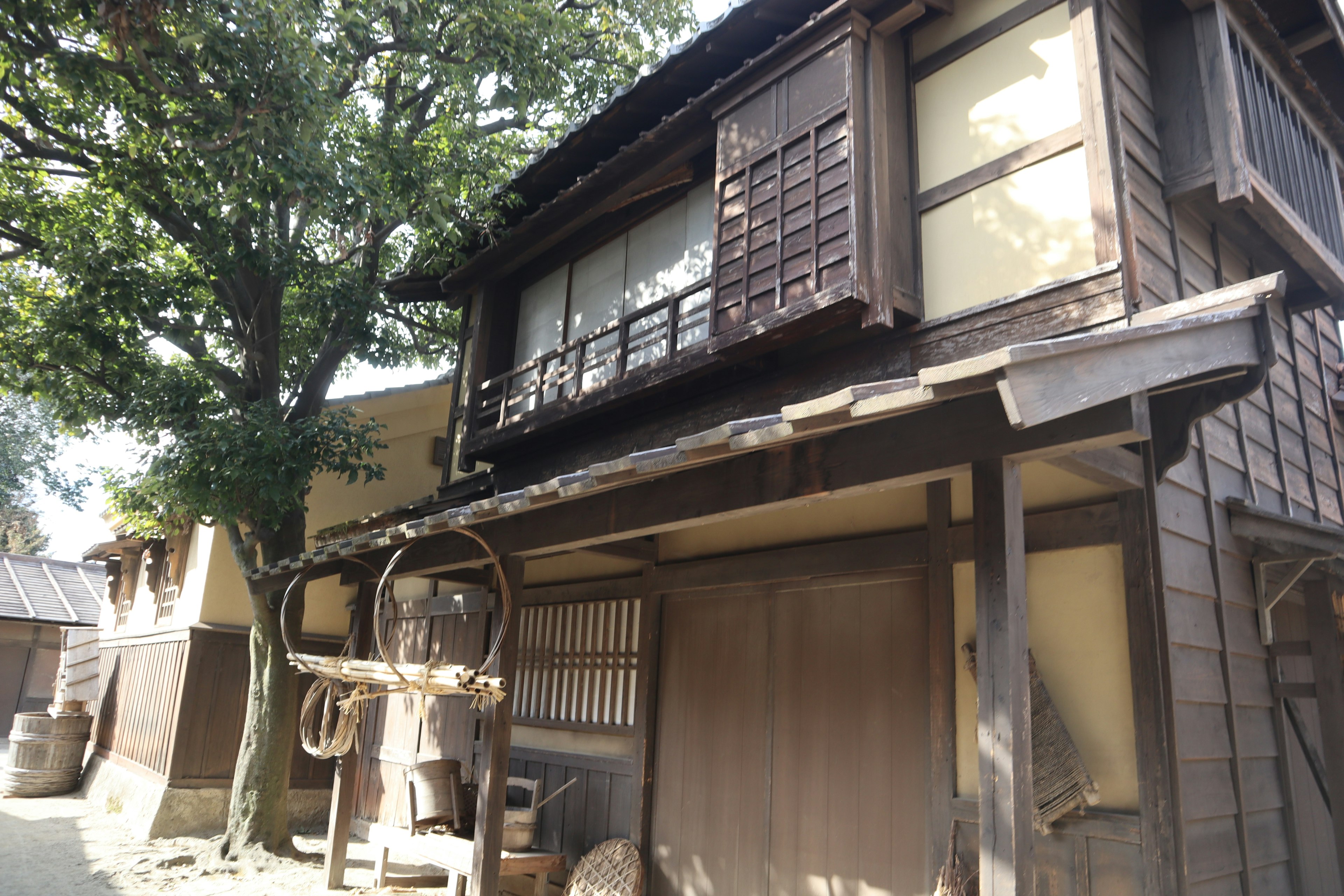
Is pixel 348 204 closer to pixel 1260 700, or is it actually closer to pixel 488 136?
pixel 488 136

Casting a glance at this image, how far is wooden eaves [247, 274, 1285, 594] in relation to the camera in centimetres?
273

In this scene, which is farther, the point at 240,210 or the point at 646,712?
the point at 240,210

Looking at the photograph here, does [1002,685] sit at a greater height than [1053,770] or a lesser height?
greater

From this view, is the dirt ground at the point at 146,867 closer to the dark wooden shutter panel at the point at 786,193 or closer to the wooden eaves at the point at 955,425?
the wooden eaves at the point at 955,425

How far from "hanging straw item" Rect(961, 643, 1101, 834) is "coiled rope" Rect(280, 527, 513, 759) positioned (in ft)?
9.65

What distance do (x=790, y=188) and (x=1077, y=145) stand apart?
1769mm

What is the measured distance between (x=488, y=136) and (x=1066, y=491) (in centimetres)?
867

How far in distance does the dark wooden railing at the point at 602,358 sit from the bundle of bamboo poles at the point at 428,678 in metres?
2.66

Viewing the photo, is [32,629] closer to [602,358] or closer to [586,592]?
[586,592]

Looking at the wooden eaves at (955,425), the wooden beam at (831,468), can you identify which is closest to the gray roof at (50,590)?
the wooden beam at (831,468)

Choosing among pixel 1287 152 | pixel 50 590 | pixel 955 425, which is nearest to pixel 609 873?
pixel 955 425

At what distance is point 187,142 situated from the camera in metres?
7.46

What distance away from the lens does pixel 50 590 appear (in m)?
21.6

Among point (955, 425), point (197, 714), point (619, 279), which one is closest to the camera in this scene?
point (955, 425)
